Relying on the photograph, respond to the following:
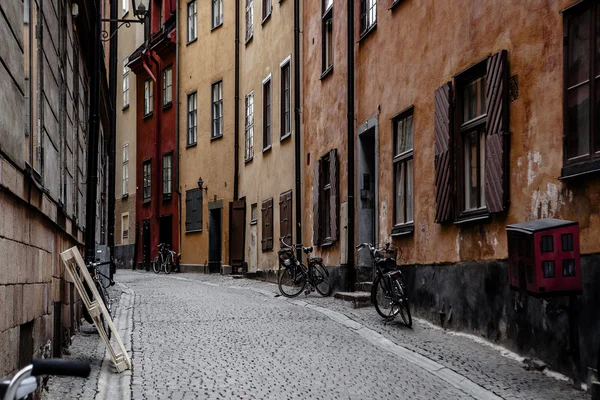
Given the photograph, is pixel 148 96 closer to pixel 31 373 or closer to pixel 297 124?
pixel 297 124

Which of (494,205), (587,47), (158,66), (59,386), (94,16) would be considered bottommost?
(59,386)

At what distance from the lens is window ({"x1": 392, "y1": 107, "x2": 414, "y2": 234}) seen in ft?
49.1

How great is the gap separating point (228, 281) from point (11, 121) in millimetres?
19337

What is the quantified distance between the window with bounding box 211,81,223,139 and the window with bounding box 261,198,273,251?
5.57 m

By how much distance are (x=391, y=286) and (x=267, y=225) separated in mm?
12150

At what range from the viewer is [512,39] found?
1078cm

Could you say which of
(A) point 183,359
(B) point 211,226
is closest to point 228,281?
(B) point 211,226

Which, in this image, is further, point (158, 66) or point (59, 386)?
point (158, 66)

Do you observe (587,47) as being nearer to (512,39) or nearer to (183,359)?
(512,39)

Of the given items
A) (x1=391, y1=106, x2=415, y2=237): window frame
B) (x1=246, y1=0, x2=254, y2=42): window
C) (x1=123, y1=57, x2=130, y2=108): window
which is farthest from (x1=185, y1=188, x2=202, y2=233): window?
(x1=391, y1=106, x2=415, y2=237): window frame

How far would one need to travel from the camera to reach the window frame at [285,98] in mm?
23719

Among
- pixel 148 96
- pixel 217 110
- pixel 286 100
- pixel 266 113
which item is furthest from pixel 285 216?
pixel 148 96

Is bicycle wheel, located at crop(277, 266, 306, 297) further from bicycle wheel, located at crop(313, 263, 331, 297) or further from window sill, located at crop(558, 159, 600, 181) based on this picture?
window sill, located at crop(558, 159, 600, 181)

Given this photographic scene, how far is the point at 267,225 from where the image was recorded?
25.5 m
